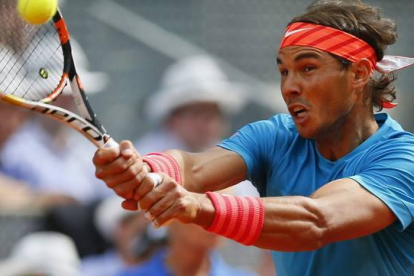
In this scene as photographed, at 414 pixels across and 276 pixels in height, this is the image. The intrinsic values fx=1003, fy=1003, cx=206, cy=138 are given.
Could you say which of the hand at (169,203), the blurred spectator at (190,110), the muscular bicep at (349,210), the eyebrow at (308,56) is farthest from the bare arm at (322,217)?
the blurred spectator at (190,110)

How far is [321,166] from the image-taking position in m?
4.13

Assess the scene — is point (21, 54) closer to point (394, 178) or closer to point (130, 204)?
point (130, 204)

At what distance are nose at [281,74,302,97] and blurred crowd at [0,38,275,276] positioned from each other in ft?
5.67

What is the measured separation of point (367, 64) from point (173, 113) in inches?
121

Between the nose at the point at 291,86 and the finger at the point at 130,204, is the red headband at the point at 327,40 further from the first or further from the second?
the finger at the point at 130,204

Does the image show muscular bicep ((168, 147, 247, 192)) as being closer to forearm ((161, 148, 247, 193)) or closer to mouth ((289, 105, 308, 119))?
forearm ((161, 148, 247, 193))

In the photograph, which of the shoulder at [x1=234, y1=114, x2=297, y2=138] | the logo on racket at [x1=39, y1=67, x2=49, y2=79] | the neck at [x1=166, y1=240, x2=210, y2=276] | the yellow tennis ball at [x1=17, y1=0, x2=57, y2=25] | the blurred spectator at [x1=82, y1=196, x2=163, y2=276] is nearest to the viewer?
the yellow tennis ball at [x1=17, y1=0, x2=57, y2=25]

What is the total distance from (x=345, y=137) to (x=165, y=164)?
0.80 m

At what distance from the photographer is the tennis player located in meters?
3.51

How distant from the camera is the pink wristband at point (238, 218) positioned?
3453 mm

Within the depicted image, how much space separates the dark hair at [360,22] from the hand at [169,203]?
3.46 ft

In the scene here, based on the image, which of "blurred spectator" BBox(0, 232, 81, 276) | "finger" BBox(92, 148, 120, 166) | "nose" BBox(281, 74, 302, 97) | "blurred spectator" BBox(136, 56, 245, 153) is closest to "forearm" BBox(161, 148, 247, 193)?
Result: "nose" BBox(281, 74, 302, 97)

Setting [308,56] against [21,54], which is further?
[21,54]

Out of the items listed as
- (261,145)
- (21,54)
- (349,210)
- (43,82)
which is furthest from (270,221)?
(21,54)
